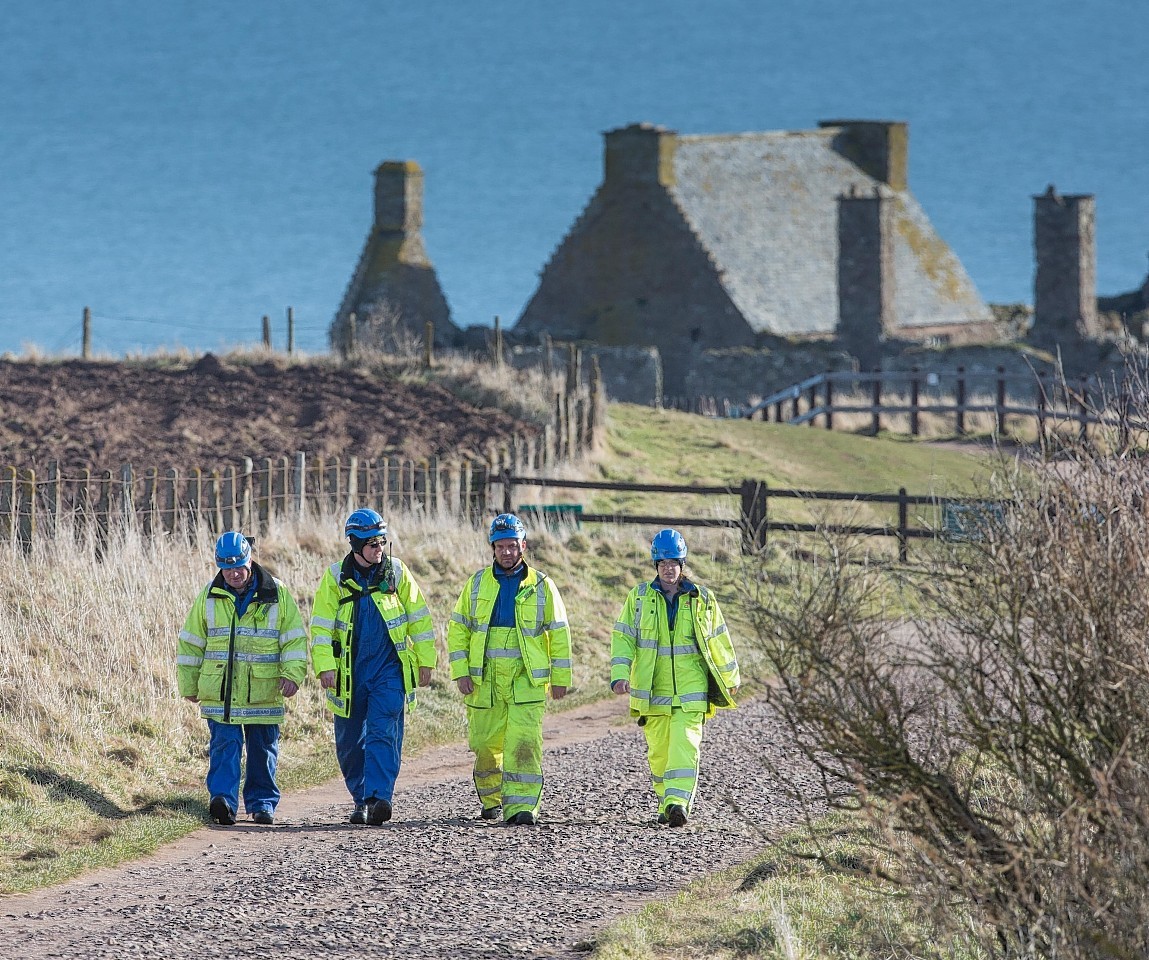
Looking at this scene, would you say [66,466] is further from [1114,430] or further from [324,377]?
[1114,430]

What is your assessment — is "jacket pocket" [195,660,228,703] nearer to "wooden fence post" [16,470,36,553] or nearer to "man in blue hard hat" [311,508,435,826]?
"man in blue hard hat" [311,508,435,826]

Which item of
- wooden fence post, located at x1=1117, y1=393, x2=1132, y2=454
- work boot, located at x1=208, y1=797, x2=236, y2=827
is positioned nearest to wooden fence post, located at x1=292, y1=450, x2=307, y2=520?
work boot, located at x1=208, y1=797, x2=236, y2=827

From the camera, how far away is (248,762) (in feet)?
→ 40.9

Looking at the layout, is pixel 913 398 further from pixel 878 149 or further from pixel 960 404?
pixel 878 149

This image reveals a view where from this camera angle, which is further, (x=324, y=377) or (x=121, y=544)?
(x=324, y=377)

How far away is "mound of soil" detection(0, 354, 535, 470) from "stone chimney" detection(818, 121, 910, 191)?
84.1ft

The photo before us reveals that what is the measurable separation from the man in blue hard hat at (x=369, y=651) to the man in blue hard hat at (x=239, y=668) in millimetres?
395

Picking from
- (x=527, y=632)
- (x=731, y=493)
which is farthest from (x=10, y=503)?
(x=731, y=493)

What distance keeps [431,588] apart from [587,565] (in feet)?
9.66

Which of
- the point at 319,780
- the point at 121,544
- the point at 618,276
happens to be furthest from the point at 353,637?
the point at 618,276

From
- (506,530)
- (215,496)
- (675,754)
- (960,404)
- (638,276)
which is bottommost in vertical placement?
(675,754)

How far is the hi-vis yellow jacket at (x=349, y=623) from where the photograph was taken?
1194cm

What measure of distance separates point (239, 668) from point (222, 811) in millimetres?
883

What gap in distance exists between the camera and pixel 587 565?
70.7 ft
